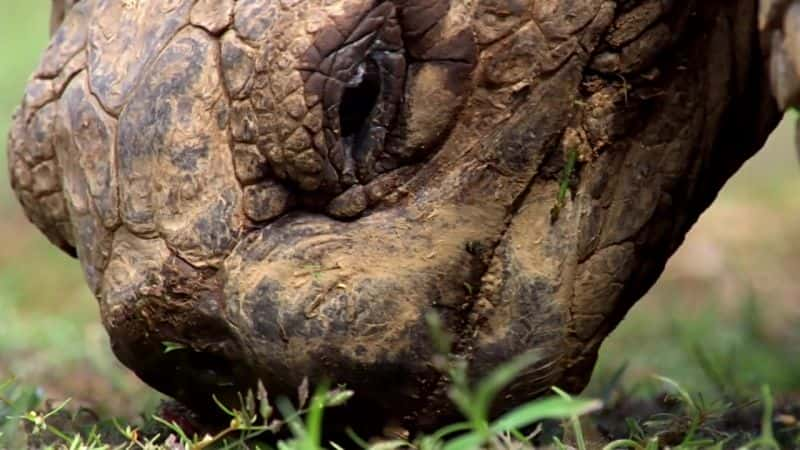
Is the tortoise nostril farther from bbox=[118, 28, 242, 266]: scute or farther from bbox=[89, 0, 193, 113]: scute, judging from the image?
bbox=[89, 0, 193, 113]: scute

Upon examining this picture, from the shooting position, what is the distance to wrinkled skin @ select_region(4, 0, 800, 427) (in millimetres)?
1931

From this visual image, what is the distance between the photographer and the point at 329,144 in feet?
6.35

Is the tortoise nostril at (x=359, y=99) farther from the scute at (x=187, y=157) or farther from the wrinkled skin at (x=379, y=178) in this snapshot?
the scute at (x=187, y=157)

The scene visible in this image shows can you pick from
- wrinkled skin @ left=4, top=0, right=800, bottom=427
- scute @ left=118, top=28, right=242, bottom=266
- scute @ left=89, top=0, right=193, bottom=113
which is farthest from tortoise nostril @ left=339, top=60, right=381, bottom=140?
scute @ left=89, top=0, right=193, bottom=113

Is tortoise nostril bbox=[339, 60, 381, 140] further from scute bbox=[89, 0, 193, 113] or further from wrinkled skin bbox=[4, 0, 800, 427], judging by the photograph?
scute bbox=[89, 0, 193, 113]

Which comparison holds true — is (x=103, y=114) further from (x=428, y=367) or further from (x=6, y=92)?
(x=6, y=92)

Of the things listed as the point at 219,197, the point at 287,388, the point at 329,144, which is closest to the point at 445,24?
the point at 329,144

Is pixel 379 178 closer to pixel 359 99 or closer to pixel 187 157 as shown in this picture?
pixel 359 99

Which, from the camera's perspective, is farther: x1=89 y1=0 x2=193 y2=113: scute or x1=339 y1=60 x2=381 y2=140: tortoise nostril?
x1=89 y1=0 x2=193 y2=113: scute

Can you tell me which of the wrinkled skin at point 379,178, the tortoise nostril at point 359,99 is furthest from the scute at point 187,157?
the tortoise nostril at point 359,99

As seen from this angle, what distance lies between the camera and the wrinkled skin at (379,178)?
193cm

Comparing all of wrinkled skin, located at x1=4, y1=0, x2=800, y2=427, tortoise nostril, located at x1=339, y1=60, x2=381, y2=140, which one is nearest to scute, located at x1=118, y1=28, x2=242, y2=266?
wrinkled skin, located at x1=4, y1=0, x2=800, y2=427

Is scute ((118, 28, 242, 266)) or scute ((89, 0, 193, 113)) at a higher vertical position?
scute ((89, 0, 193, 113))

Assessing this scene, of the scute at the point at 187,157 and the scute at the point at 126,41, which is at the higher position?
the scute at the point at 126,41
